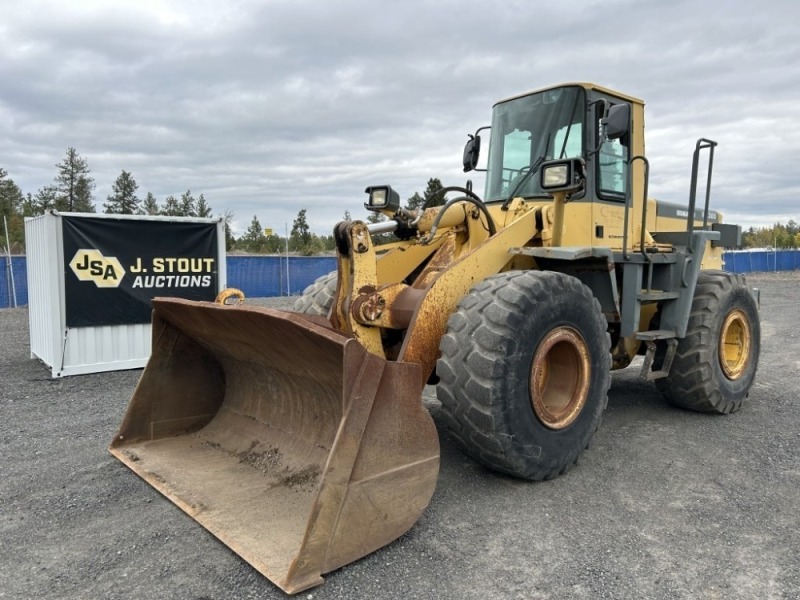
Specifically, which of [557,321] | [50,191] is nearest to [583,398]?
[557,321]

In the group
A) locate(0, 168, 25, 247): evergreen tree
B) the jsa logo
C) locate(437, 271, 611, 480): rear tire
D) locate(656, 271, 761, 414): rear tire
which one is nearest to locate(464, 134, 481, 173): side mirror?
locate(437, 271, 611, 480): rear tire

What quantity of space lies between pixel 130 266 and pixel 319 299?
4252mm

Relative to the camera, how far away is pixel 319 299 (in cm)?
503

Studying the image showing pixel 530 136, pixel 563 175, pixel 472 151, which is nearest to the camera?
pixel 563 175

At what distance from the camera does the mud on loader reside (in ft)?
9.78

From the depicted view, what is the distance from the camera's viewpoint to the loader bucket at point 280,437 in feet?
9.21

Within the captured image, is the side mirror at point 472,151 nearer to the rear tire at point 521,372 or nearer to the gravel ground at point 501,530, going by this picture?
the rear tire at point 521,372

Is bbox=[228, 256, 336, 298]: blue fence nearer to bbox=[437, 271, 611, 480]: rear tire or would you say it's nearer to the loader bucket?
the loader bucket

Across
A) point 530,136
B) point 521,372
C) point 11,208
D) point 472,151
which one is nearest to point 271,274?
point 472,151

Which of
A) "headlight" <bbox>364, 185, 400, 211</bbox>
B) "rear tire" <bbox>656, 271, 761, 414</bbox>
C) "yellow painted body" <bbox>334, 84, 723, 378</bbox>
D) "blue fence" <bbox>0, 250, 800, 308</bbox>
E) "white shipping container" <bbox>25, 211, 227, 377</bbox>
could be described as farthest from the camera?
"blue fence" <bbox>0, 250, 800, 308</bbox>

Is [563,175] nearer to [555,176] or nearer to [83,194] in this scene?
[555,176]

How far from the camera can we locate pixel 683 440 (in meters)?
4.95

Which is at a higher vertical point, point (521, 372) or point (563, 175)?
point (563, 175)

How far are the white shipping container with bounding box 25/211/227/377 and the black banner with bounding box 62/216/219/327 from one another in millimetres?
76
